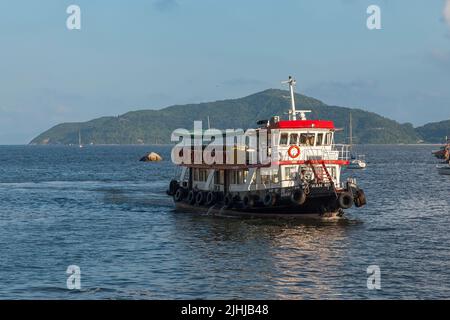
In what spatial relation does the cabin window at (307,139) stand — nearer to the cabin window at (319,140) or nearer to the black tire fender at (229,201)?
the cabin window at (319,140)

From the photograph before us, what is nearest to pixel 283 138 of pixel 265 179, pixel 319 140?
pixel 319 140

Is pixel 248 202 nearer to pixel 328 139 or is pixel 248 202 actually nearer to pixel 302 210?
pixel 302 210

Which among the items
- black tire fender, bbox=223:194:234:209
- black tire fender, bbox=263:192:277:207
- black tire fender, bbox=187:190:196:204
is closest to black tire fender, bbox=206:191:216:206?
black tire fender, bbox=223:194:234:209

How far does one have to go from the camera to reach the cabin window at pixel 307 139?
5075 cm

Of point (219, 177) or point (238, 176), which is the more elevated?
point (238, 176)

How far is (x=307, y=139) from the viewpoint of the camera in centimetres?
5088

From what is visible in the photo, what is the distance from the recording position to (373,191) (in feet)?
271

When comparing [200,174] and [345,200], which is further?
[200,174]

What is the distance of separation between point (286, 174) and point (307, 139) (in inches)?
122

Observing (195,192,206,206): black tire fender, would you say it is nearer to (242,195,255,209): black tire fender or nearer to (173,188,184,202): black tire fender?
(173,188,184,202): black tire fender

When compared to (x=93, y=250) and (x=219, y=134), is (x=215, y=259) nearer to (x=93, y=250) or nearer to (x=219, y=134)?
(x=93, y=250)

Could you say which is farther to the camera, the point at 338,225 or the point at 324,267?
the point at 338,225
